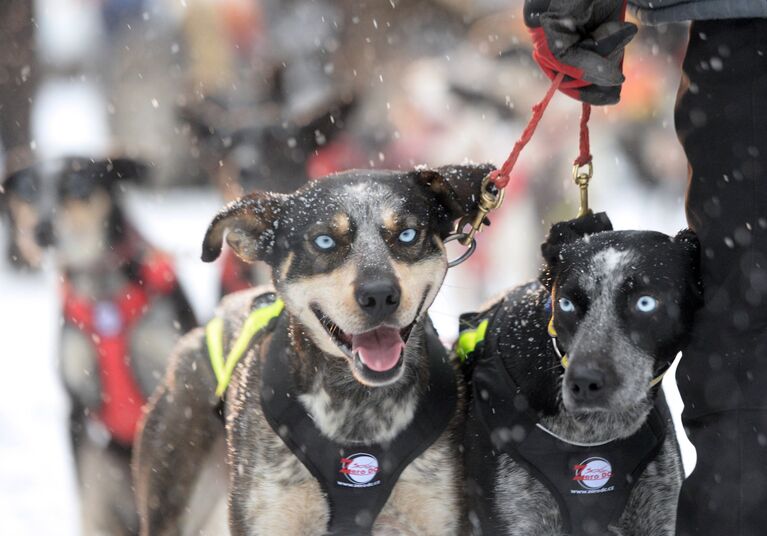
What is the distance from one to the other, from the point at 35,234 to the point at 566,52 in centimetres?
287

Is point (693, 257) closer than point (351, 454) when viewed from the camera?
Yes

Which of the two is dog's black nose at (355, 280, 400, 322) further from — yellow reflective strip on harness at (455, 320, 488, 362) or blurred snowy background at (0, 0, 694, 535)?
blurred snowy background at (0, 0, 694, 535)

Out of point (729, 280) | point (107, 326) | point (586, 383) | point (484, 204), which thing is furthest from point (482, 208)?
point (107, 326)

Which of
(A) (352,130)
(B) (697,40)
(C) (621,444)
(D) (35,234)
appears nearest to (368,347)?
(C) (621,444)

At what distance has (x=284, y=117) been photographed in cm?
645

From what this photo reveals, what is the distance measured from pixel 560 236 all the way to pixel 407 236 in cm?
44

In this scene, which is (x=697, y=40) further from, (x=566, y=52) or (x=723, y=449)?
(x=723, y=449)

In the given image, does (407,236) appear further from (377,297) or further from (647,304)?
(647,304)

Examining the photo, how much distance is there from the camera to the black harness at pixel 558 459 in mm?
2732

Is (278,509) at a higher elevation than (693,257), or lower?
lower

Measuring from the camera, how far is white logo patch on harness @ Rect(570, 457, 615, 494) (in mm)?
2734

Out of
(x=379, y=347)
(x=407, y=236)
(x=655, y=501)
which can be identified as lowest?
(x=655, y=501)

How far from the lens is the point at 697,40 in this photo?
2.39 m

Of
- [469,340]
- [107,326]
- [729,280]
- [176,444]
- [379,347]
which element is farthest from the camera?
[107,326]
